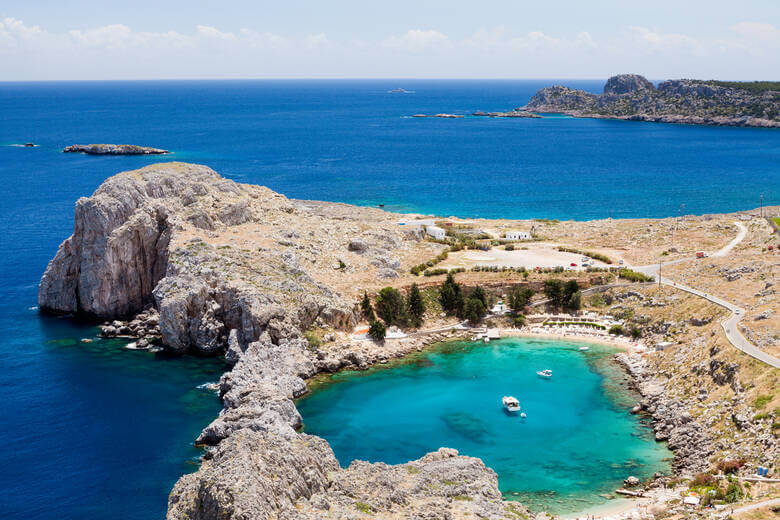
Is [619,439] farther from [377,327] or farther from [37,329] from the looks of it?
[37,329]

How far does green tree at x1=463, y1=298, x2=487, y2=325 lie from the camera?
76.4m

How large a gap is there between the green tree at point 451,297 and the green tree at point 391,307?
5310 mm

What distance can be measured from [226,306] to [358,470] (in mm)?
34256

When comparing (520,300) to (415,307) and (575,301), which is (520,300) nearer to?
(575,301)

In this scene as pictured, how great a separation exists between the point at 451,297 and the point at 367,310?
10.3 meters

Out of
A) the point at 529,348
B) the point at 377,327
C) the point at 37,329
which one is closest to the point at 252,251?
the point at 377,327

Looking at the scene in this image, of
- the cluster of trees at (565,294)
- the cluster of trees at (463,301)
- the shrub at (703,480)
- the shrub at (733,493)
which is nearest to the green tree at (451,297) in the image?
the cluster of trees at (463,301)

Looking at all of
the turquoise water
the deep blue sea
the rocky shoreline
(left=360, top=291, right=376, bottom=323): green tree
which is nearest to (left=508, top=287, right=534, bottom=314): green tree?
the turquoise water

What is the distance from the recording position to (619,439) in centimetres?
5312

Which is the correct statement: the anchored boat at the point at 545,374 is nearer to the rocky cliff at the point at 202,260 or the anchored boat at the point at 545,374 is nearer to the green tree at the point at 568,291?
the green tree at the point at 568,291

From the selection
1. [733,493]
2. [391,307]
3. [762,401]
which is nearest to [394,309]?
[391,307]

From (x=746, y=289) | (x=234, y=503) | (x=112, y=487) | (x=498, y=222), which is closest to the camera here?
(x=234, y=503)

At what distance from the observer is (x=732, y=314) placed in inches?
2559

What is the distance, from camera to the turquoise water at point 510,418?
4862cm
